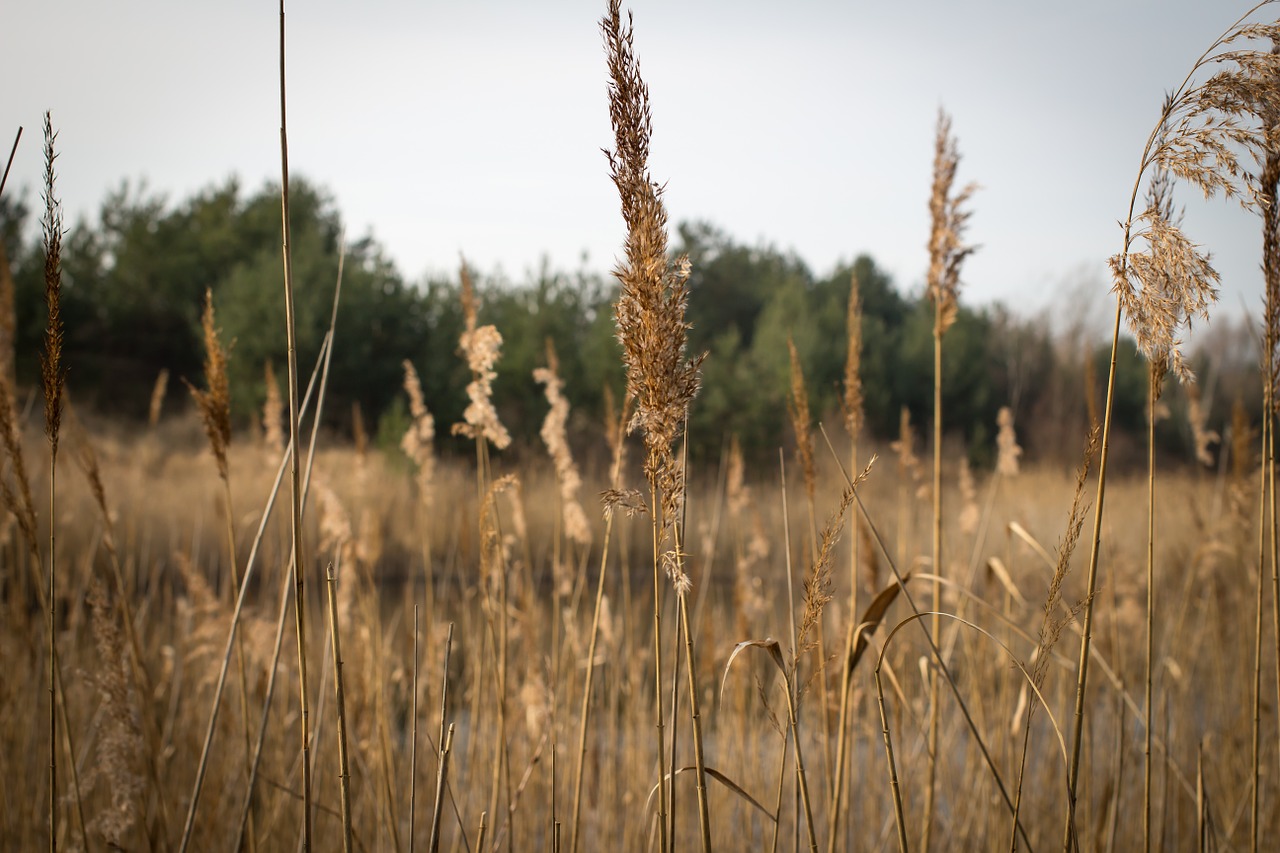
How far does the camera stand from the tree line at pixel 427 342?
54.4 feet

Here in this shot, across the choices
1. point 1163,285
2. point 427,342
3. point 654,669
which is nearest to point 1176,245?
point 1163,285

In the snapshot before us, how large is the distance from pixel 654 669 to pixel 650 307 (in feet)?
6.09

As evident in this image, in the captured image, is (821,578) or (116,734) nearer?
(821,578)

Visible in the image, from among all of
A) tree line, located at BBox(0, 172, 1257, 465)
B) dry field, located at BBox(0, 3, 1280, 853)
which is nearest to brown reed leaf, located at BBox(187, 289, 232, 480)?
dry field, located at BBox(0, 3, 1280, 853)

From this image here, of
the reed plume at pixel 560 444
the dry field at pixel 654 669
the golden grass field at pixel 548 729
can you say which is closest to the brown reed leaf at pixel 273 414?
the dry field at pixel 654 669

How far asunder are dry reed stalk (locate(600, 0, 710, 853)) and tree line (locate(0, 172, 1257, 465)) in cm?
1390

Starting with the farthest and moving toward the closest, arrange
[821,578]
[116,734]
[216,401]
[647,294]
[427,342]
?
1. [427,342]
2. [116,734]
3. [216,401]
4. [821,578]
5. [647,294]

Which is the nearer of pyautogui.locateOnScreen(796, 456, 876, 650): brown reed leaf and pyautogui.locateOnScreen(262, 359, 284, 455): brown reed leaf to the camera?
pyautogui.locateOnScreen(796, 456, 876, 650): brown reed leaf

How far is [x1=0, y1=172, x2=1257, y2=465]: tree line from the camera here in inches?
653

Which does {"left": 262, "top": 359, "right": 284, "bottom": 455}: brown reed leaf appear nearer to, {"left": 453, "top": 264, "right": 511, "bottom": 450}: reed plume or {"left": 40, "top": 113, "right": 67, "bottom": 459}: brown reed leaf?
{"left": 453, "top": 264, "right": 511, "bottom": 450}: reed plume

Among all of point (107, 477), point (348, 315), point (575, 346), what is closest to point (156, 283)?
point (348, 315)

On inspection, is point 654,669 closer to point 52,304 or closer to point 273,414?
point 273,414

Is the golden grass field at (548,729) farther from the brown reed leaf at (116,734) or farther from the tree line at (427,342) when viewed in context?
the tree line at (427,342)

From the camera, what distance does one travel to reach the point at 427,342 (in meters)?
18.6
